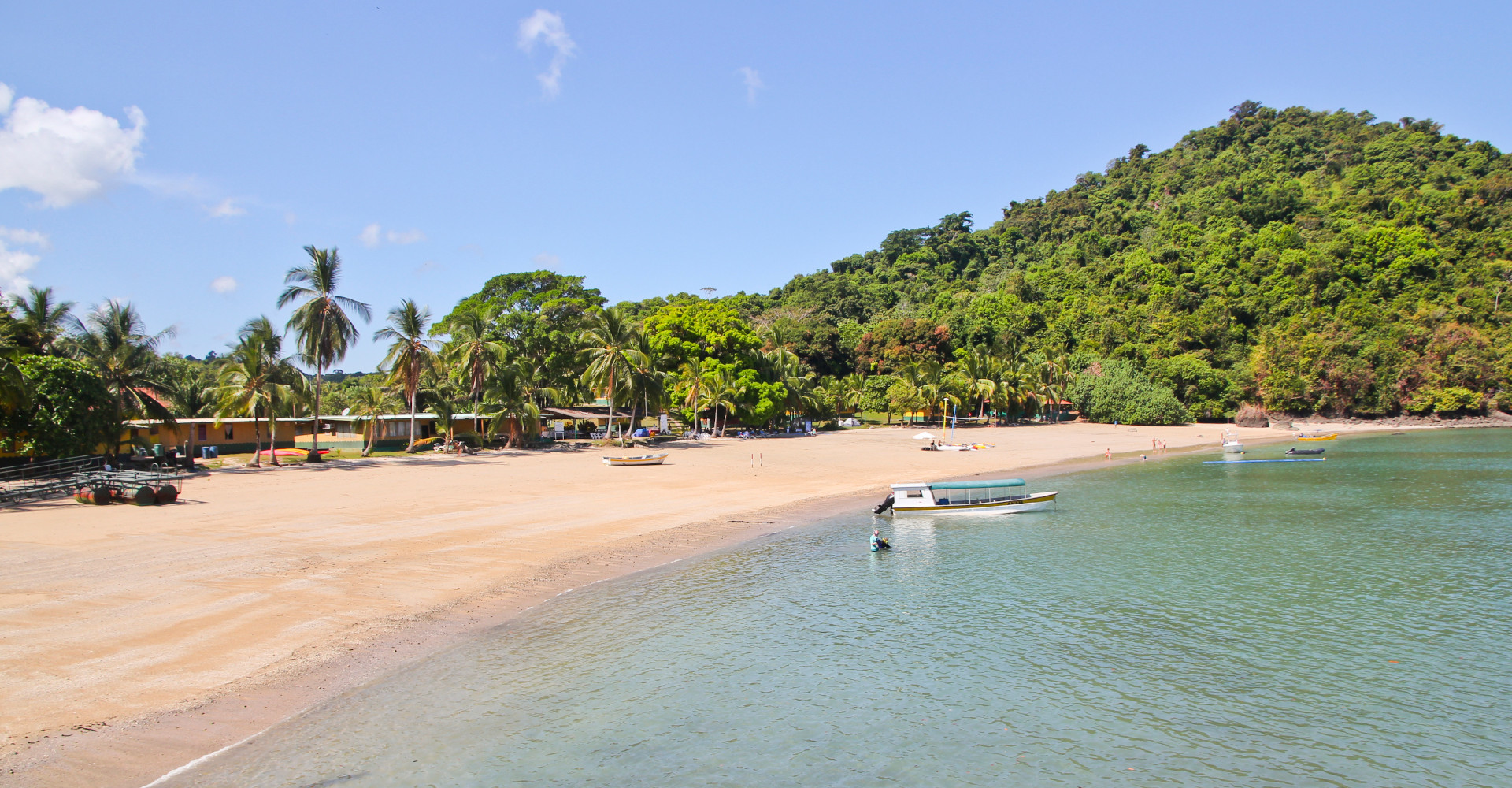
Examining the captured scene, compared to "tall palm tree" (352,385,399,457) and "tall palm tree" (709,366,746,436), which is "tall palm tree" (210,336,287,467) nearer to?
"tall palm tree" (352,385,399,457)

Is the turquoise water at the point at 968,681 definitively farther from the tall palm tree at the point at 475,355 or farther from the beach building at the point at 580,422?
the beach building at the point at 580,422

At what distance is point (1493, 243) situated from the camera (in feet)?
294

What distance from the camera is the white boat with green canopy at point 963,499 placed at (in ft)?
91.0

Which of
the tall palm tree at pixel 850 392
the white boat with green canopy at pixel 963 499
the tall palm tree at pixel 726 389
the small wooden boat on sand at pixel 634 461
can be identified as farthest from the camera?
the tall palm tree at pixel 850 392

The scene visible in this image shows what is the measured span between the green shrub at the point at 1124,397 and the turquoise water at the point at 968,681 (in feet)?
209

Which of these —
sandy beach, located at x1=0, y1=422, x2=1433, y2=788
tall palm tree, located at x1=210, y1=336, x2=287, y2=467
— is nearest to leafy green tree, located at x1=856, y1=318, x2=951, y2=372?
sandy beach, located at x1=0, y1=422, x2=1433, y2=788

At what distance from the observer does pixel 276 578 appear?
1498cm

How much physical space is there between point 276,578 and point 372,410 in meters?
34.7

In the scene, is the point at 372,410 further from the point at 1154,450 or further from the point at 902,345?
the point at 902,345

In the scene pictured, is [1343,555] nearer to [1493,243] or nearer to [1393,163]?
[1493,243]

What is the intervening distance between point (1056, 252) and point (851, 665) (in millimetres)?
133708

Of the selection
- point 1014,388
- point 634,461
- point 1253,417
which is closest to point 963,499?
point 634,461

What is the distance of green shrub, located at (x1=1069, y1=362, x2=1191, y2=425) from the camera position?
267ft

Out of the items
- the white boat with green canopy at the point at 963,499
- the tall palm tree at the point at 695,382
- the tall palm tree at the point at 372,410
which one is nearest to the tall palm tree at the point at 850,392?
the tall palm tree at the point at 695,382
